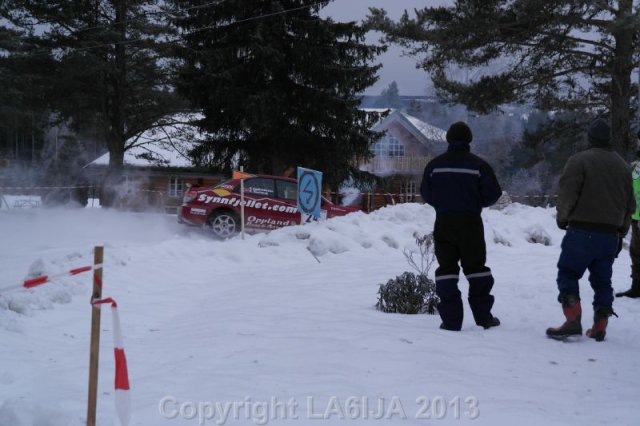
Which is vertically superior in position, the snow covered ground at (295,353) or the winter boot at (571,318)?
the winter boot at (571,318)

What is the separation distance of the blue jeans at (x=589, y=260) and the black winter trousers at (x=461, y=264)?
2.10 ft

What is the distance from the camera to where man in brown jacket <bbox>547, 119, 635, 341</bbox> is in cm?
544

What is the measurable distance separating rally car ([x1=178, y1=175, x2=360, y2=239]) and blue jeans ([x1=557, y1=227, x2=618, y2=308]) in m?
10.1

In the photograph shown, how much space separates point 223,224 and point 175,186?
23.2m

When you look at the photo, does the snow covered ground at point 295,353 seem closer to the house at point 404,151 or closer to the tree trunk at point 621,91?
the tree trunk at point 621,91

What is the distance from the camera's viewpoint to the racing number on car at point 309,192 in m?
13.1

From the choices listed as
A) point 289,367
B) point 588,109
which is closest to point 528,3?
point 588,109

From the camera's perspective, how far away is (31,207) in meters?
25.8

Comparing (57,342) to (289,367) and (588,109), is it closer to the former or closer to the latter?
(289,367)

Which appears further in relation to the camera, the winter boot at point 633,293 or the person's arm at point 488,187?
the winter boot at point 633,293

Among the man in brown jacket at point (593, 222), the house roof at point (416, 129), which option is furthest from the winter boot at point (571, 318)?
the house roof at point (416, 129)

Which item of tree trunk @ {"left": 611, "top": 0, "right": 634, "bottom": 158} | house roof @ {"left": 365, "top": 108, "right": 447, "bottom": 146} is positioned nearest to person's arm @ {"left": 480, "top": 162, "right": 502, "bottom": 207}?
tree trunk @ {"left": 611, "top": 0, "right": 634, "bottom": 158}

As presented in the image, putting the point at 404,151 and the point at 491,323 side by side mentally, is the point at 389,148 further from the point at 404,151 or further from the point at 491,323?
the point at 491,323

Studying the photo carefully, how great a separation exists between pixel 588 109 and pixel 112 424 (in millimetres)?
21584
